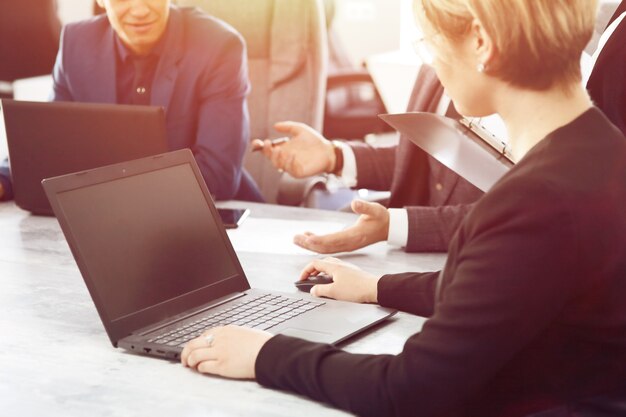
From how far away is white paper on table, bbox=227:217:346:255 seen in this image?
5.24 ft

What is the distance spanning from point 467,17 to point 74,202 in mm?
587

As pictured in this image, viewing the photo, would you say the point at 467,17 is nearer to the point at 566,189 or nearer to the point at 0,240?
the point at 566,189

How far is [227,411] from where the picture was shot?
0.92m

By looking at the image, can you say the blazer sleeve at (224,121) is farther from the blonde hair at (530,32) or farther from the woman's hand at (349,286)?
the blonde hair at (530,32)

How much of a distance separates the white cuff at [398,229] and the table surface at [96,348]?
0.02 m

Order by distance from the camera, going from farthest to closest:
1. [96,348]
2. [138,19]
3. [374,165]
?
[138,19]
[374,165]
[96,348]

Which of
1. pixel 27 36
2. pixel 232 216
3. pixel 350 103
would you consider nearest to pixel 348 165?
pixel 232 216

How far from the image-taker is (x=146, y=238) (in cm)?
121

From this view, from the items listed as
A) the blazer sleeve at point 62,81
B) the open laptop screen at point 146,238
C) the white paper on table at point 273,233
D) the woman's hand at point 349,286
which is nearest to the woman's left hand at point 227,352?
the open laptop screen at point 146,238

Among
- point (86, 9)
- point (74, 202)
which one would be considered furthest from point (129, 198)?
point (86, 9)

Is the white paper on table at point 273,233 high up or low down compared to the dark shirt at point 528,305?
down

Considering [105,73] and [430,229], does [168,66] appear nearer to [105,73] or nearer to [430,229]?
[105,73]

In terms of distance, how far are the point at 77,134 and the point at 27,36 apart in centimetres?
186

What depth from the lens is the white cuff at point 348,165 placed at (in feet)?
6.61
